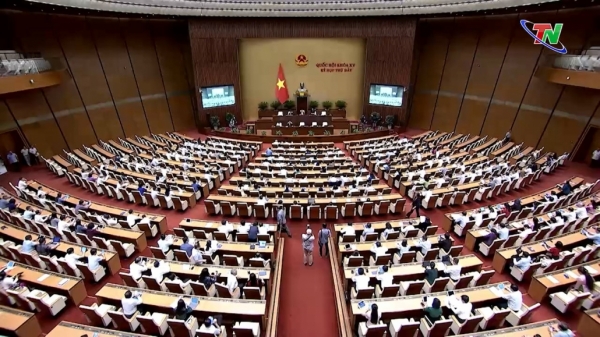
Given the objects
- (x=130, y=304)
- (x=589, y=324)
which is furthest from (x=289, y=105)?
(x=589, y=324)

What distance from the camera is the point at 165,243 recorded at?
944 centimetres

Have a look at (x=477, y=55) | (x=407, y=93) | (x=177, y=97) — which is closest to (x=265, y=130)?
(x=177, y=97)

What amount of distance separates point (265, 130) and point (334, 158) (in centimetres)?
868

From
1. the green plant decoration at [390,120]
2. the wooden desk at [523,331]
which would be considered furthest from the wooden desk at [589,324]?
the green plant decoration at [390,120]

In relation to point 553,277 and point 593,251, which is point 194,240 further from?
point 593,251

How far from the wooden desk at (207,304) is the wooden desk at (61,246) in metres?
1.81

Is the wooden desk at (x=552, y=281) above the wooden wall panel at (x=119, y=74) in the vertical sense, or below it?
below

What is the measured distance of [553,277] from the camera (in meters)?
8.26

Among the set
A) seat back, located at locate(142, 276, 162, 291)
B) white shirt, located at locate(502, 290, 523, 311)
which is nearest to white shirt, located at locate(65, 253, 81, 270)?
seat back, located at locate(142, 276, 162, 291)

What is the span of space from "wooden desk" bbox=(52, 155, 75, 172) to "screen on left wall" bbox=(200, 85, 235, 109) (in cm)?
1003

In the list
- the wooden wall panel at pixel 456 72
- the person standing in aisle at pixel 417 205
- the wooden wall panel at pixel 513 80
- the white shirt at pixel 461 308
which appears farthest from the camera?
the wooden wall panel at pixel 456 72

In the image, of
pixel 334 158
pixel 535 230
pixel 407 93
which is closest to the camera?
pixel 535 230

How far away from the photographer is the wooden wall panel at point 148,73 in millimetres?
22703

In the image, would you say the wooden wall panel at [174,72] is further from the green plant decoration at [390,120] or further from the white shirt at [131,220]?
the green plant decoration at [390,120]
